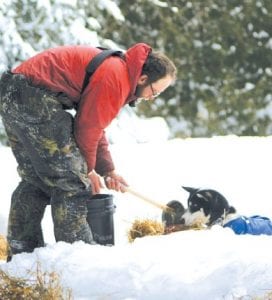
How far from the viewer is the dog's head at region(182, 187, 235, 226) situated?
16.4 ft

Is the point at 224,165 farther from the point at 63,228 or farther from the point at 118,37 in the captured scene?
the point at 118,37

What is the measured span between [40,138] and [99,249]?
2.13 feet

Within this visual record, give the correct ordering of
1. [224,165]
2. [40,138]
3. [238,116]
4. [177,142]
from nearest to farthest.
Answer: [40,138] → [224,165] → [177,142] → [238,116]

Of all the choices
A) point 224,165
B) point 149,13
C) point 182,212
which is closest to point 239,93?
point 149,13

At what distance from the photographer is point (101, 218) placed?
175 inches

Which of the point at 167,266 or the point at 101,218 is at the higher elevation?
the point at 101,218

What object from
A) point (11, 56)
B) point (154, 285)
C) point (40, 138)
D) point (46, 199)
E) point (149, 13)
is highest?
point (149, 13)

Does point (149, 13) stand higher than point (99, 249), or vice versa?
point (149, 13)

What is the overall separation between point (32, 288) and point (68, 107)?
1.18 m

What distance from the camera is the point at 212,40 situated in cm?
1241

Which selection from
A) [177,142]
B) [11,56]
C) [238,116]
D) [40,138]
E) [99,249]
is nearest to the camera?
[99,249]

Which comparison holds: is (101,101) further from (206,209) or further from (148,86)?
(206,209)

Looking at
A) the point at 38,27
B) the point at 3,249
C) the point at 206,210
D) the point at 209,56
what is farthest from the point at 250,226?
the point at 209,56

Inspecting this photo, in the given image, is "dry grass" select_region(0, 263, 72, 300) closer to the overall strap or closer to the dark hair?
the overall strap
